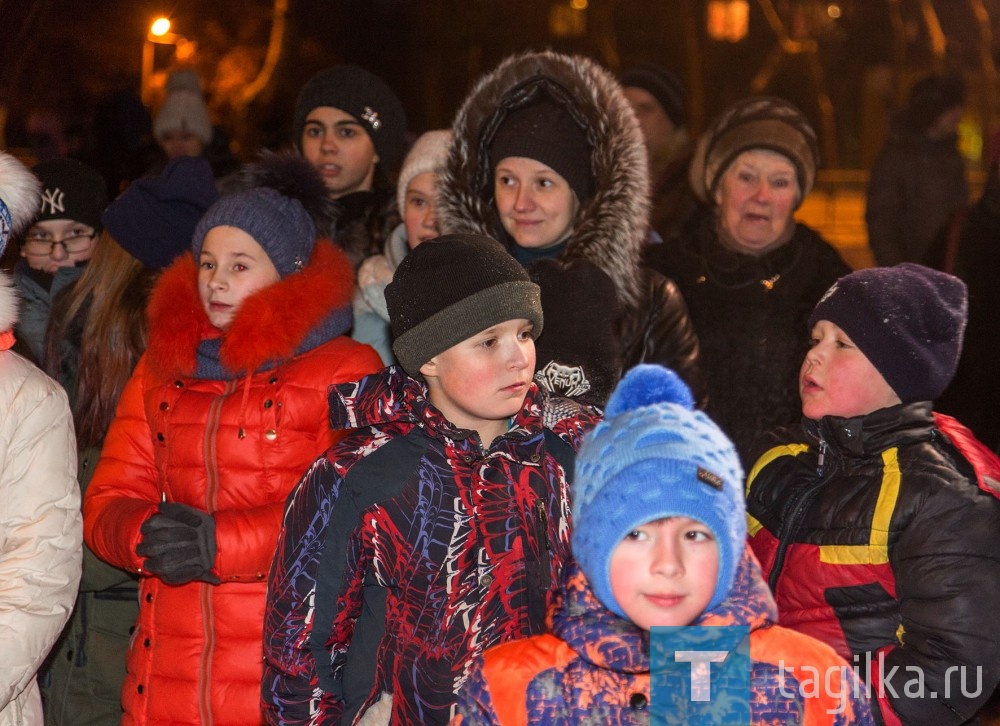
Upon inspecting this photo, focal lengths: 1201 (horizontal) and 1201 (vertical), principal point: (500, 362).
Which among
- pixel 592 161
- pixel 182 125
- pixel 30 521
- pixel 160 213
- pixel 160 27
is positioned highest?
pixel 160 27

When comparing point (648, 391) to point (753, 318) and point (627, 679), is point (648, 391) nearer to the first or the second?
point (627, 679)

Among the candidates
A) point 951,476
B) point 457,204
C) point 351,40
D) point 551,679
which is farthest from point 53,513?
point 351,40

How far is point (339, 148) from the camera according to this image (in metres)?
5.24

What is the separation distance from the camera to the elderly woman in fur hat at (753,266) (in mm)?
4141

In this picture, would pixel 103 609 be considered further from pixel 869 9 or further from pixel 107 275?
pixel 869 9

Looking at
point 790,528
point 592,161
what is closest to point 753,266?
point 592,161

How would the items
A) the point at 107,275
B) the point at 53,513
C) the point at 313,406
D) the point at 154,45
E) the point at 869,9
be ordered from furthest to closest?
the point at 869,9
the point at 154,45
the point at 107,275
the point at 313,406
the point at 53,513

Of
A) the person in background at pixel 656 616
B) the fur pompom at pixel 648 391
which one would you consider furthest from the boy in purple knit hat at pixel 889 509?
the fur pompom at pixel 648 391

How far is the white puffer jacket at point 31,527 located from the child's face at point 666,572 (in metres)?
1.44

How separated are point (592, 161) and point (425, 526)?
1591 millimetres

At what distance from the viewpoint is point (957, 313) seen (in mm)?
2904

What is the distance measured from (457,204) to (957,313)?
1.63m

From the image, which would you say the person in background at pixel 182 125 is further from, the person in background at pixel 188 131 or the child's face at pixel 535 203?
the child's face at pixel 535 203

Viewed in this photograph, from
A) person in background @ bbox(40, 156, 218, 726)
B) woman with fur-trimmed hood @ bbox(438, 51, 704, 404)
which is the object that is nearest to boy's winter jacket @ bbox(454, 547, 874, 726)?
woman with fur-trimmed hood @ bbox(438, 51, 704, 404)
